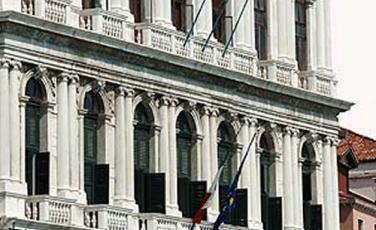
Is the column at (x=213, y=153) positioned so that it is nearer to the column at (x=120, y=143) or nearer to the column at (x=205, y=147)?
the column at (x=205, y=147)

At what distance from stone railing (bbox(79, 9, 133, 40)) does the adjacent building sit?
25.7 meters

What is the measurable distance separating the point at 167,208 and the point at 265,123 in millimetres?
7926

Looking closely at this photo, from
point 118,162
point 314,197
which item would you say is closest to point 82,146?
point 118,162

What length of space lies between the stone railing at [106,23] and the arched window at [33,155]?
3559 millimetres

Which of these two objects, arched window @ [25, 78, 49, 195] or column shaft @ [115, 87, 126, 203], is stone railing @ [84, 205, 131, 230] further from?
arched window @ [25, 78, 49, 195]

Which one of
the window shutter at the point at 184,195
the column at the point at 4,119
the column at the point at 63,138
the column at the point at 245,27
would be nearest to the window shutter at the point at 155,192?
the window shutter at the point at 184,195

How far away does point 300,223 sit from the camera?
298 feet

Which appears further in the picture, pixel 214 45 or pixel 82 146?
pixel 214 45

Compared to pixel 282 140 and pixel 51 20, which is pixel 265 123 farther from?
pixel 51 20

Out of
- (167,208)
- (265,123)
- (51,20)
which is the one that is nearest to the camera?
(51,20)

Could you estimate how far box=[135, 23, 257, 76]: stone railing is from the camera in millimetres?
82688

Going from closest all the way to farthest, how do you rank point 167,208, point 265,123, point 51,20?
point 51,20
point 167,208
point 265,123

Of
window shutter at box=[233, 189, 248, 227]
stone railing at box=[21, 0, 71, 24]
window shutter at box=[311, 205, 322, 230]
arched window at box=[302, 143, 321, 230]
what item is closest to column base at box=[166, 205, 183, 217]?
window shutter at box=[233, 189, 248, 227]

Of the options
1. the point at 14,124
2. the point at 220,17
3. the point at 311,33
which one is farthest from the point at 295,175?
the point at 14,124
